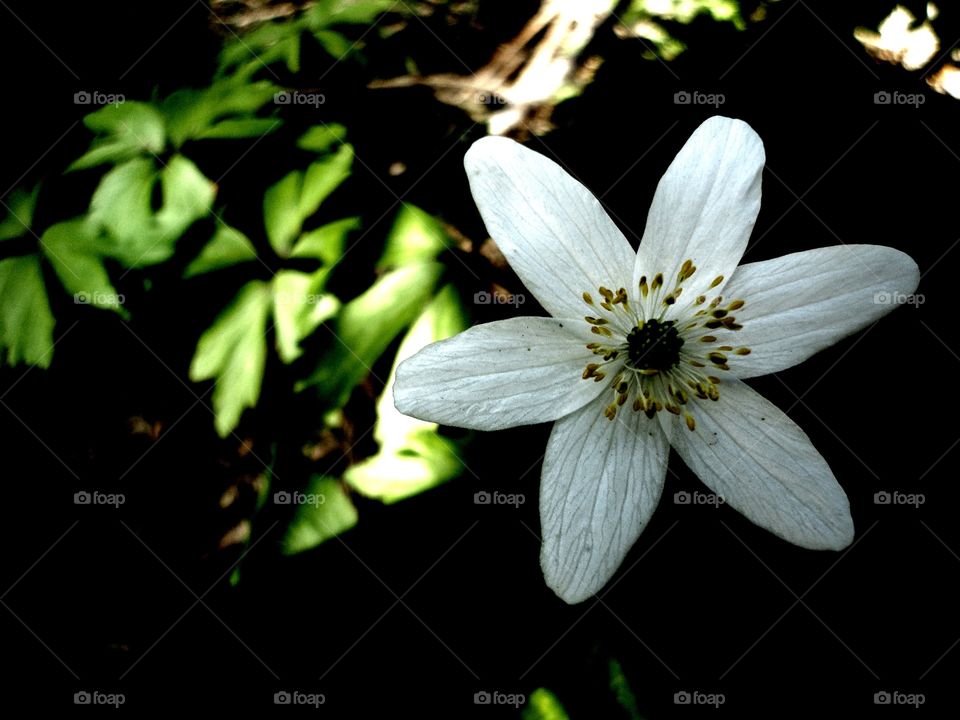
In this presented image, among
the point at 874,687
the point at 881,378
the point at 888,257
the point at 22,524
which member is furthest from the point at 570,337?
the point at 22,524

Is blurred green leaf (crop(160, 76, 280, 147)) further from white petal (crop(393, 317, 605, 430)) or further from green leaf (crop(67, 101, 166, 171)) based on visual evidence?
white petal (crop(393, 317, 605, 430))

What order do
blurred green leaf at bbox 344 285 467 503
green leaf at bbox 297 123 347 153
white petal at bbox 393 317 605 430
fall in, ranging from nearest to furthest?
1. white petal at bbox 393 317 605 430
2. blurred green leaf at bbox 344 285 467 503
3. green leaf at bbox 297 123 347 153

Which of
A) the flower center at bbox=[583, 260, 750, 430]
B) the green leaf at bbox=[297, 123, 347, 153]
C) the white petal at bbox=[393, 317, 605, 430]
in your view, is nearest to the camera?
the white petal at bbox=[393, 317, 605, 430]

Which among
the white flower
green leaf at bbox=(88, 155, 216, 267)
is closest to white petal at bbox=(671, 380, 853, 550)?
the white flower

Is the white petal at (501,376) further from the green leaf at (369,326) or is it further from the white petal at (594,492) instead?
the green leaf at (369,326)

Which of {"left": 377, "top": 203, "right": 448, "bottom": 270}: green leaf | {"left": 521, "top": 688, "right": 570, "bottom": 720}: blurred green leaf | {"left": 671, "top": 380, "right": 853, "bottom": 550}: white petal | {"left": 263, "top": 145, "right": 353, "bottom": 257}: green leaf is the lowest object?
{"left": 521, "top": 688, "right": 570, "bottom": 720}: blurred green leaf

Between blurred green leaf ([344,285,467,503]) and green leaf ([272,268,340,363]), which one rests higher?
green leaf ([272,268,340,363])

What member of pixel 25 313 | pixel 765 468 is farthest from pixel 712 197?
pixel 25 313

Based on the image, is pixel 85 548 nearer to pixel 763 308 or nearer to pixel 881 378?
pixel 763 308
